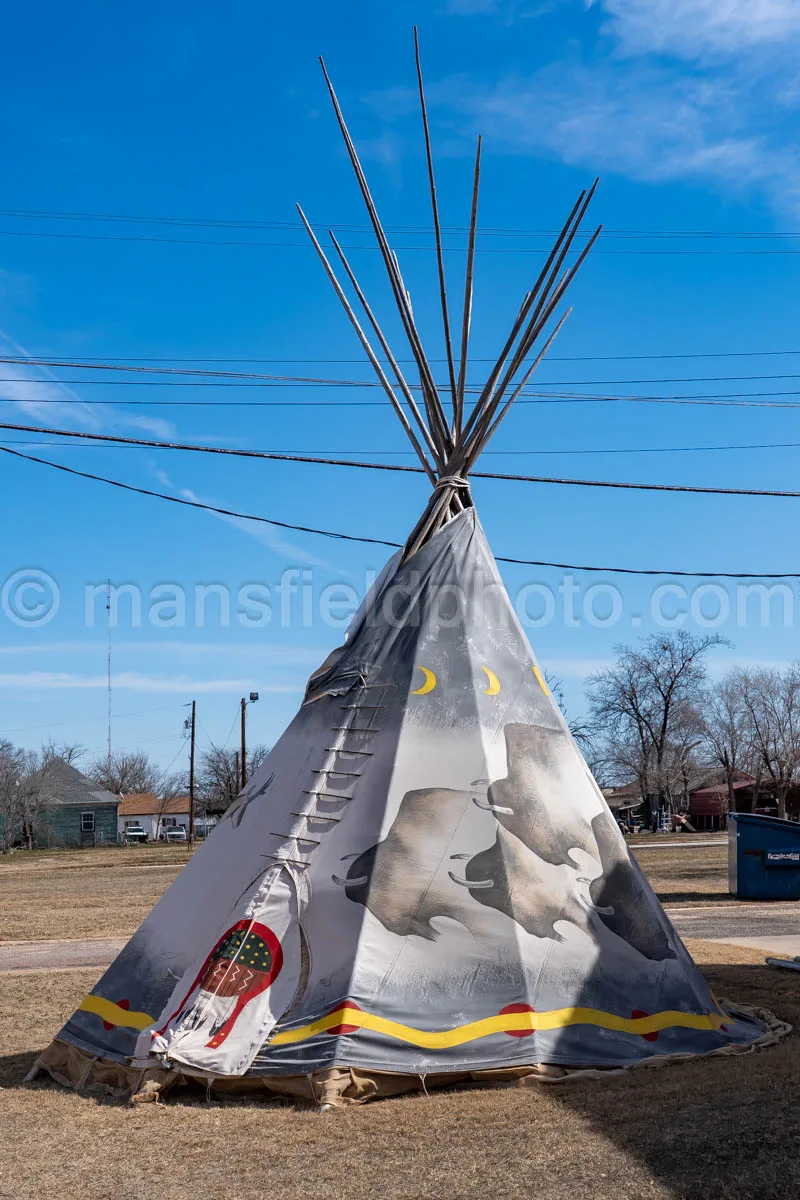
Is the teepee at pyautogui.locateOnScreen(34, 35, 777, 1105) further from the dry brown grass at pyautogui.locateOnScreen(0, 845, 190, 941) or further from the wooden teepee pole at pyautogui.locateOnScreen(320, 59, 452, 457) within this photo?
the dry brown grass at pyautogui.locateOnScreen(0, 845, 190, 941)

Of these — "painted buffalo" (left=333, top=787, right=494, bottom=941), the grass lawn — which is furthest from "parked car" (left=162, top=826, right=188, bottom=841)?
the grass lawn

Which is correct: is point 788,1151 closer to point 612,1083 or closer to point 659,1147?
point 659,1147

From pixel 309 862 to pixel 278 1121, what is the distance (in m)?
1.54

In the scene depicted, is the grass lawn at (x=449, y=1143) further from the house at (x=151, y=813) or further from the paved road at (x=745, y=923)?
the house at (x=151, y=813)

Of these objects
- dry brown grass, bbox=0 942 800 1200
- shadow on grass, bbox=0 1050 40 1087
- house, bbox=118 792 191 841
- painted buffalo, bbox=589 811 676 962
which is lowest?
house, bbox=118 792 191 841

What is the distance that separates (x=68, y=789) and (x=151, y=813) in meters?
19.0

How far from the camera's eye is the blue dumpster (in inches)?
666

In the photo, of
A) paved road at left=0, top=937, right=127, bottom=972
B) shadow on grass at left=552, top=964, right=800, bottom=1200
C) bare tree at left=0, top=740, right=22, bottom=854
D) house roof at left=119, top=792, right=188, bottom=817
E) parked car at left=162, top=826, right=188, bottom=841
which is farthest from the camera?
house roof at left=119, top=792, right=188, bottom=817

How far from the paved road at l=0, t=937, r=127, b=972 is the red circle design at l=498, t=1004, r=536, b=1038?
729 cm

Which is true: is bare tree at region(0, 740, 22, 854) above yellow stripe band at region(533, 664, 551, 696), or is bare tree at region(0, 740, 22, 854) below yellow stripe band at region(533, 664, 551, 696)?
below

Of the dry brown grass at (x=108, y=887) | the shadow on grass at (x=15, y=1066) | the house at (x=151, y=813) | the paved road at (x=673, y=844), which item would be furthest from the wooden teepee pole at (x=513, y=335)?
the house at (x=151, y=813)

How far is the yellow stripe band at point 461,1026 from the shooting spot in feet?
19.6

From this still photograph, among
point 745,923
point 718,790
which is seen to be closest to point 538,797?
point 745,923

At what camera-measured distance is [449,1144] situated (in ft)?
A: 16.8
